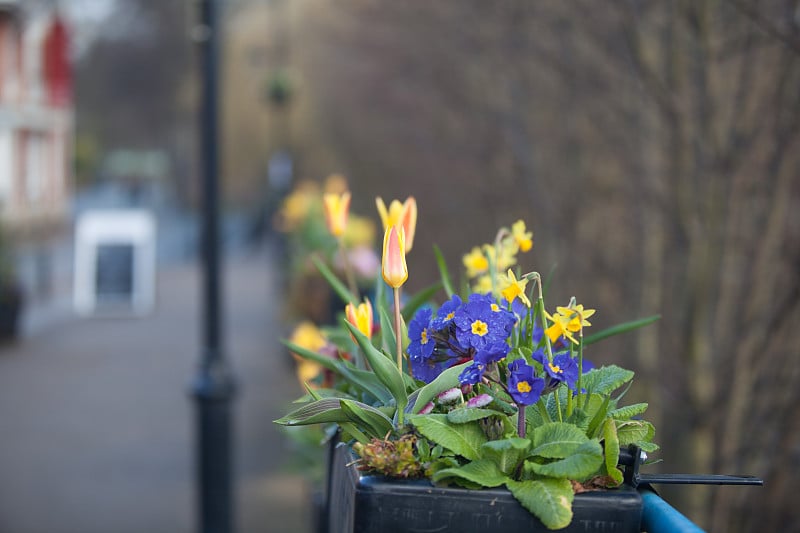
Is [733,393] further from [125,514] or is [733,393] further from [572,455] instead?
[125,514]

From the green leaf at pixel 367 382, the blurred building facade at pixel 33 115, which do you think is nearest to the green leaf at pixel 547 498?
the green leaf at pixel 367 382

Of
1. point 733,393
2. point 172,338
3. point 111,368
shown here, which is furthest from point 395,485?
point 172,338

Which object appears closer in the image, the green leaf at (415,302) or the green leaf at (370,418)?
the green leaf at (370,418)

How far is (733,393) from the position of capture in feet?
14.8

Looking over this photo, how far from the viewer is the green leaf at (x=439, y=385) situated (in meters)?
1.63

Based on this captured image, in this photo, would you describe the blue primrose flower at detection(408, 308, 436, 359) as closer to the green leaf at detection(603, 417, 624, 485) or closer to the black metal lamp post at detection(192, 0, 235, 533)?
the green leaf at detection(603, 417, 624, 485)

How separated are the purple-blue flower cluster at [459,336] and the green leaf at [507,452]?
0.11 metres

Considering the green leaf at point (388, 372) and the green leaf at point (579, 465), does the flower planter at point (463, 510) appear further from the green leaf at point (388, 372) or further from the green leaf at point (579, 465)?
the green leaf at point (388, 372)

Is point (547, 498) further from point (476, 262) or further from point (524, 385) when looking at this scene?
point (476, 262)

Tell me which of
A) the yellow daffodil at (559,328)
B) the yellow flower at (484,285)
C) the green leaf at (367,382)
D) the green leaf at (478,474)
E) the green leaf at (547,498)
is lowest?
the green leaf at (547,498)

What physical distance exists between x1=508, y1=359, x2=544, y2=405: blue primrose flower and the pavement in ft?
3.92

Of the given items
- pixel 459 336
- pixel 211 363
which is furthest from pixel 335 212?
pixel 211 363

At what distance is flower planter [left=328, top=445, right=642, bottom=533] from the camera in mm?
1443

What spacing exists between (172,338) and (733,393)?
10765mm
